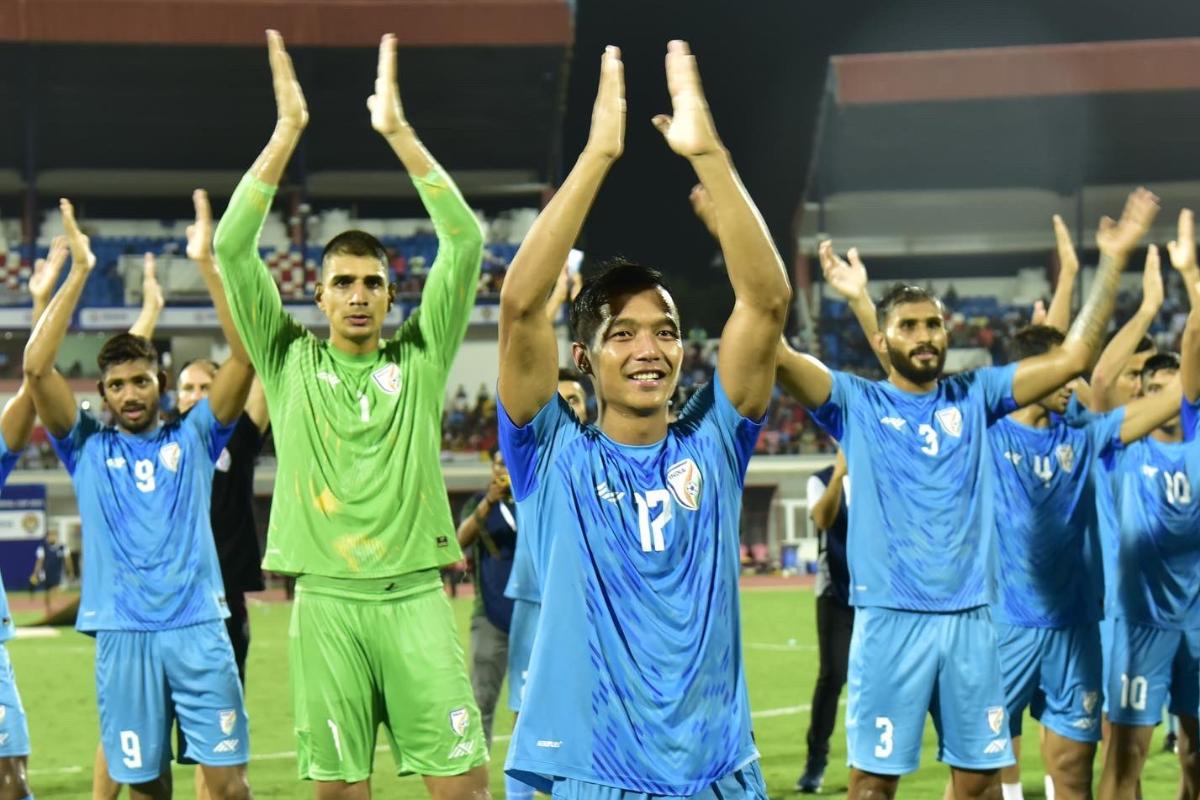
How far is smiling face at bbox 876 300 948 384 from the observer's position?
641cm

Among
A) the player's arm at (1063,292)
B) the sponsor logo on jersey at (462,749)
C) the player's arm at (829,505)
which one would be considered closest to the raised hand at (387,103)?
the sponsor logo on jersey at (462,749)

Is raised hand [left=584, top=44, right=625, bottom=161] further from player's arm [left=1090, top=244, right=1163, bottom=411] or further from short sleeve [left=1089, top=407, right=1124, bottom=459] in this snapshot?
player's arm [left=1090, top=244, right=1163, bottom=411]

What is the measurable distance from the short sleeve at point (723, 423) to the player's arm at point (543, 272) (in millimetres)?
392

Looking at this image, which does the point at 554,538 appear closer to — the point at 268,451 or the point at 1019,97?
the point at 268,451

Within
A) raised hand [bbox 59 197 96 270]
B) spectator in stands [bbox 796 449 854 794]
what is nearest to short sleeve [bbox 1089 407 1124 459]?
spectator in stands [bbox 796 449 854 794]

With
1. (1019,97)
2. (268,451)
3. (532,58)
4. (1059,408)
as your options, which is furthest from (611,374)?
(1019,97)

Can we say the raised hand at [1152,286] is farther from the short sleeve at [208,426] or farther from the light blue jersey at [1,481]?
the light blue jersey at [1,481]

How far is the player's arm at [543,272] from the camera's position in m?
3.41

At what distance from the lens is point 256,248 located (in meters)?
5.68

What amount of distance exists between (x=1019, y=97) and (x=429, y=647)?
40803mm

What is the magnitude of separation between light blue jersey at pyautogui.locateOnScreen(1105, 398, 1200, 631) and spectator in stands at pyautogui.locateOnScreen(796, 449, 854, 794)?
1.65 meters

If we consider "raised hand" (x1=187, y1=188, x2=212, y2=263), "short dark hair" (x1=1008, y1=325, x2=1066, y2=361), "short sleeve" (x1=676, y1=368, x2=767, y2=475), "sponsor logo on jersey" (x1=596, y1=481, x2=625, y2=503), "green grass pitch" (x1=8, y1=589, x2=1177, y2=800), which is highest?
"raised hand" (x1=187, y1=188, x2=212, y2=263)

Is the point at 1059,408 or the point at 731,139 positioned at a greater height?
the point at 731,139

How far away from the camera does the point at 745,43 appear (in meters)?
46.4
